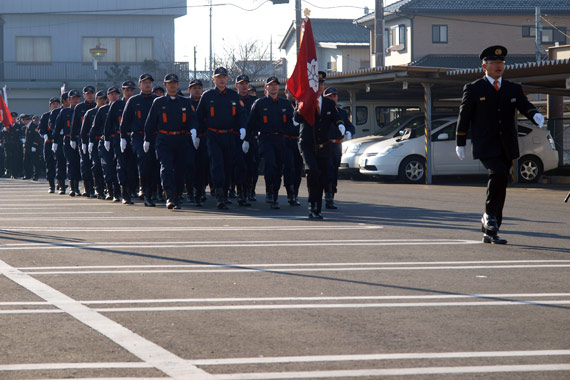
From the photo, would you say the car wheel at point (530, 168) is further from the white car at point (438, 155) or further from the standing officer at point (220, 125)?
the standing officer at point (220, 125)

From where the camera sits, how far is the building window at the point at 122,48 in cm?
5866

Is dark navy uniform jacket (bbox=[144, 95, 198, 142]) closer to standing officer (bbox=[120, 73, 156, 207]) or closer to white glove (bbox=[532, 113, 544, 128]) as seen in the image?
standing officer (bbox=[120, 73, 156, 207])

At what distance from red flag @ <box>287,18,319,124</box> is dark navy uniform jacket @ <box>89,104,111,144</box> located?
581cm

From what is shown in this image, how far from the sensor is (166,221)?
13.9m

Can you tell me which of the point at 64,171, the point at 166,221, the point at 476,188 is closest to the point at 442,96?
the point at 476,188

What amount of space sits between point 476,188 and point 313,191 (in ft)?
31.5

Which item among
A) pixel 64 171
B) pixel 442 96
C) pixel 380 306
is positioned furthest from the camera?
pixel 442 96

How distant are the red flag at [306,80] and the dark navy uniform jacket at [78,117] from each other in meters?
7.14

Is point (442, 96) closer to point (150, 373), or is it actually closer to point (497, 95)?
point (497, 95)

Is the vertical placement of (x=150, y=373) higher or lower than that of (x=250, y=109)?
lower

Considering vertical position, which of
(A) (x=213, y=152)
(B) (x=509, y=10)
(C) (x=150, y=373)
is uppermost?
(B) (x=509, y=10)

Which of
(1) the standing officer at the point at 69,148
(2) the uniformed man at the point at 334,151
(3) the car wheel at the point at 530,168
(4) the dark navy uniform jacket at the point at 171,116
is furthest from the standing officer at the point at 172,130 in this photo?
(3) the car wheel at the point at 530,168

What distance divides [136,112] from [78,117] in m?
3.56

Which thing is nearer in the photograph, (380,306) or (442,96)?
(380,306)
